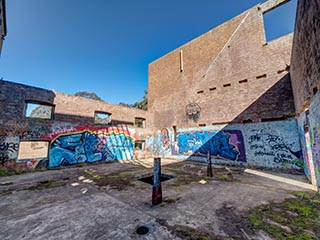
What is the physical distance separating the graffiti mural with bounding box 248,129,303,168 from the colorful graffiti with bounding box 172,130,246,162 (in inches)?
24.0

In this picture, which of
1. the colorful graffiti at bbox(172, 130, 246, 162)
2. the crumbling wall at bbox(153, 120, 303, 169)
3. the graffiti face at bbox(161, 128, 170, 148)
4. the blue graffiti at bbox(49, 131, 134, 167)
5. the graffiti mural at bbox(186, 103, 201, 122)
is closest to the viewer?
the crumbling wall at bbox(153, 120, 303, 169)

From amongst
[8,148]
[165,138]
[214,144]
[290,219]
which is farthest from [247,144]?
[8,148]

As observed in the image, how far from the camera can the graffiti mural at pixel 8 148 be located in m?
5.87

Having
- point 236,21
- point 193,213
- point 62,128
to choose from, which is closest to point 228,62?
point 236,21

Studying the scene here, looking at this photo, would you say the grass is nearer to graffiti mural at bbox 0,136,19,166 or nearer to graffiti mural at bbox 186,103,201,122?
graffiti mural at bbox 186,103,201,122

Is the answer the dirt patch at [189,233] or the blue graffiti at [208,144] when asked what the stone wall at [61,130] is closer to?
the blue graffiti at [208,144]

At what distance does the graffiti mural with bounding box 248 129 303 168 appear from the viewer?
19.5 feet

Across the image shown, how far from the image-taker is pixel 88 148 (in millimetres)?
8352

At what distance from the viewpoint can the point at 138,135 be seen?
1123cm

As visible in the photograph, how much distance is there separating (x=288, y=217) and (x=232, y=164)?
5652mm

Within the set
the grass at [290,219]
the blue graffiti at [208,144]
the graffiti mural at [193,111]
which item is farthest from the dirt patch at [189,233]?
the graffiti mural at [193,111]

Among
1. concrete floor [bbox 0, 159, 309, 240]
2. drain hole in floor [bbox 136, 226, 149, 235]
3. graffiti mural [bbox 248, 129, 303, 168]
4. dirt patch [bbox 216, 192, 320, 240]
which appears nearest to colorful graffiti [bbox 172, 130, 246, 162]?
graffiti mural [bbox 248, 129, 303, 168]

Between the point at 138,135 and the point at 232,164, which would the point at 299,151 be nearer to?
the point at 232,164

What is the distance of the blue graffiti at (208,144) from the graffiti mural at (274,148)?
3.23 ft
